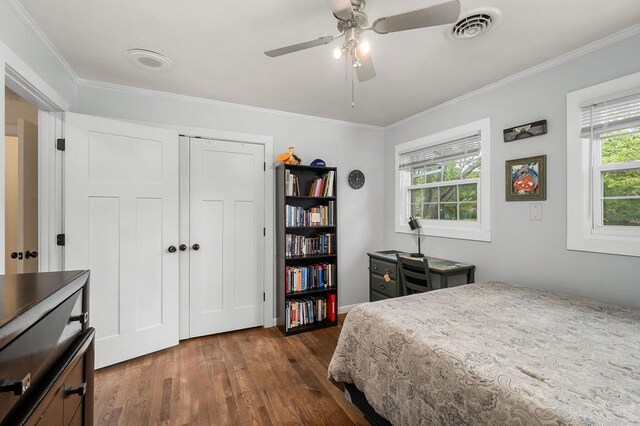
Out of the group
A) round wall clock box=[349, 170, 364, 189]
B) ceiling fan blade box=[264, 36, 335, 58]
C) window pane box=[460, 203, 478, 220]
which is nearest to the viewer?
ceiling fan blade box=[264, 36, 335, 58]

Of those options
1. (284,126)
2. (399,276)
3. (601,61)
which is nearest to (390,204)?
(399,276)

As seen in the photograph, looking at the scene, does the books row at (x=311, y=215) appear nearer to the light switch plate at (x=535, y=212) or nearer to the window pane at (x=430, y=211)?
the window pane at (x=430, y=211)

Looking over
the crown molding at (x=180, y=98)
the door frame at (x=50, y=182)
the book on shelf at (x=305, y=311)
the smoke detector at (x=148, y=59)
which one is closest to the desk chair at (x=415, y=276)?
the book on shelf at (x=305, y=311)

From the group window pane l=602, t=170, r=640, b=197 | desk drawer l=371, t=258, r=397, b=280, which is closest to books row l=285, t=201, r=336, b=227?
desk drawer l=371, t=258, r=397, b=280

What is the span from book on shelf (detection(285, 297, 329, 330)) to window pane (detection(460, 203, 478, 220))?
175 cm

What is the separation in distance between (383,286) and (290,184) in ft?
4.95

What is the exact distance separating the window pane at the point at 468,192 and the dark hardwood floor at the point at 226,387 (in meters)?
2.00

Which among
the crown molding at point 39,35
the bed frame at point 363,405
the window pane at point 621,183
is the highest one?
the crown molding at point 39,35

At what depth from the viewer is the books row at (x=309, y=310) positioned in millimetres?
3010

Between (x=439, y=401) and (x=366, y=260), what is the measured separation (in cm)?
262

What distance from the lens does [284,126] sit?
327cm

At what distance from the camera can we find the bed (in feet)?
2.96

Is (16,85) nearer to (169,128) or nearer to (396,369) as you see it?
(169,128)

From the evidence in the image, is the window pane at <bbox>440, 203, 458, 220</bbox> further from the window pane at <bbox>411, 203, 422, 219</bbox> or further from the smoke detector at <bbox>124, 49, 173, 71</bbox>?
the smoke detector at <bbox>124, 49, 173, 71</bbox>
